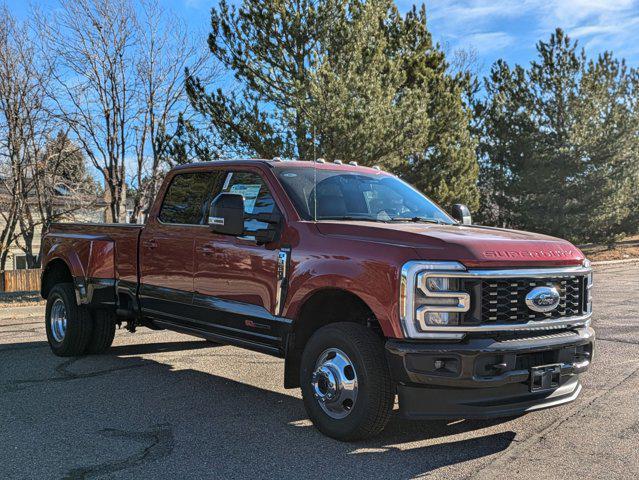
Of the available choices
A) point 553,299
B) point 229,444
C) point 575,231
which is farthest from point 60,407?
point 575,231

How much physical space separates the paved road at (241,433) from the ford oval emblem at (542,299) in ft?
3.12

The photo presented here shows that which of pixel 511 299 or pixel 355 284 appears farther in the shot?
pixel 355 284

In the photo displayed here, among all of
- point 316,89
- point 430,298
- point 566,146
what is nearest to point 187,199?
point 430,298

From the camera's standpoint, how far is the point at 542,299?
4102mm

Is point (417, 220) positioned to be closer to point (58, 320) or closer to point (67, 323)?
point (67, 323)

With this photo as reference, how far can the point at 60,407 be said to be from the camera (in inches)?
205

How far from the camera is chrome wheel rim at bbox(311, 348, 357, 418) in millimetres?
4258

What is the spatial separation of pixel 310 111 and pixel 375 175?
1006cm

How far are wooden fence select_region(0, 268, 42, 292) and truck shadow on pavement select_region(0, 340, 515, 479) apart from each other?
11.1m

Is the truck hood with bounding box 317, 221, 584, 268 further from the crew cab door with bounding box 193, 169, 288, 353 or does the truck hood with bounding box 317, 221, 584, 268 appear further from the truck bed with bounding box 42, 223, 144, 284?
the truck bed with bounding box 42, 223, 144, 284

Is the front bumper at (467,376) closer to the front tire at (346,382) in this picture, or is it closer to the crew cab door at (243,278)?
the front tire at (346,382)

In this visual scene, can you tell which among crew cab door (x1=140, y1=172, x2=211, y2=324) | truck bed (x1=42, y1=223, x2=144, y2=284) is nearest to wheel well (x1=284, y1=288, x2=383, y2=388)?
crew cab door (x1=140, y1=172, x2=211, y2=324)

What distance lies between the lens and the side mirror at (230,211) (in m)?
4.83

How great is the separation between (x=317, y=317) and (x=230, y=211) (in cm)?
104
